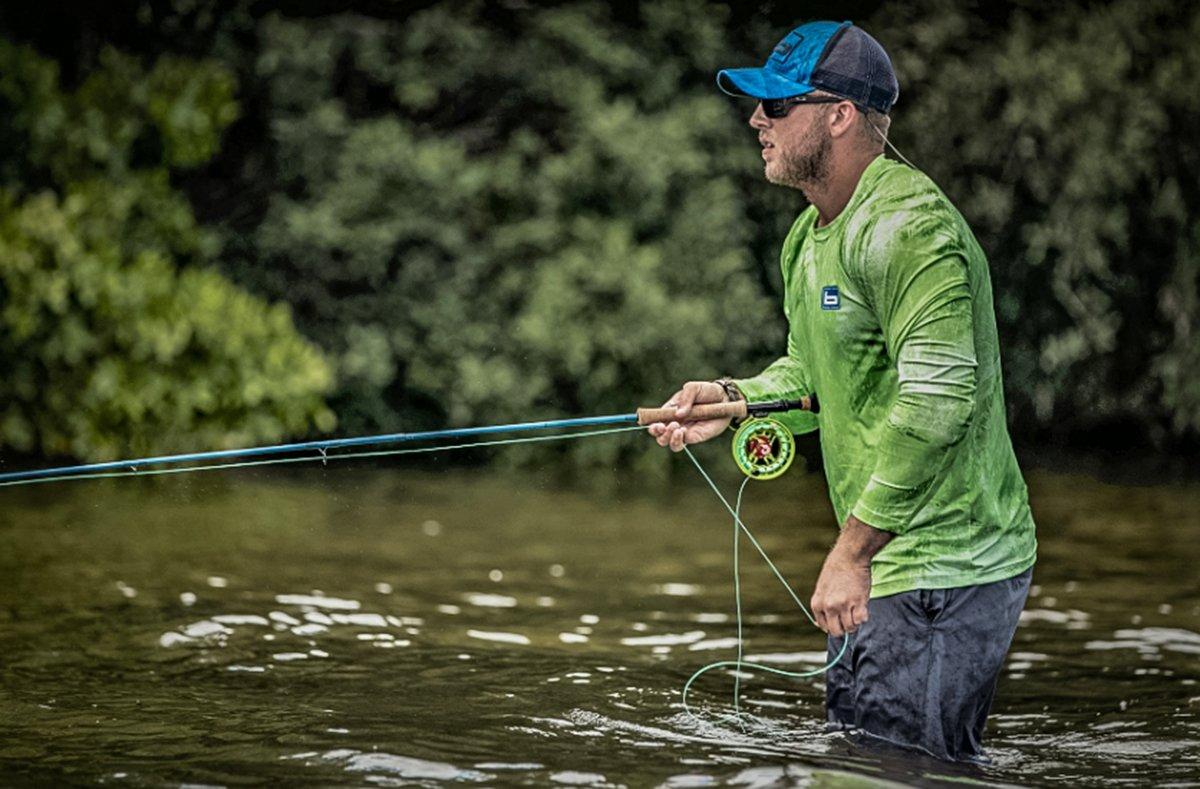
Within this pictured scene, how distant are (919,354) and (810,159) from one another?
60cm

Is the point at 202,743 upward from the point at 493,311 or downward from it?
downward


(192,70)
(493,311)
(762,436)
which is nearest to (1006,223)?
(493,311)

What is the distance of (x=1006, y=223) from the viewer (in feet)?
43.3

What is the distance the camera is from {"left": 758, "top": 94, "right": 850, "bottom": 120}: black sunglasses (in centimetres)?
411

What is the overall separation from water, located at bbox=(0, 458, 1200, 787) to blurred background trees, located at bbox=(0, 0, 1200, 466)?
4.73 ft

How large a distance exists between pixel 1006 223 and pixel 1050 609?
20.0 feet

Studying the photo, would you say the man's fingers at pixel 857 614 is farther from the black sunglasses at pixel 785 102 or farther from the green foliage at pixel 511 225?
the green foliage at pixel 511 225

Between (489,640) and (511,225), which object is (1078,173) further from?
(489,640)

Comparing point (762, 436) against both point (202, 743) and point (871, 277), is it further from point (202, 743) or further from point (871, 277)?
point (202, 743)

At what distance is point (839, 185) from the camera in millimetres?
4141

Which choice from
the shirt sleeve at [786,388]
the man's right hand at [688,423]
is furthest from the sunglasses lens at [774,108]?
the man's right hand at [688,423]

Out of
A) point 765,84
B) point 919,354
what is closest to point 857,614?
point 919,354

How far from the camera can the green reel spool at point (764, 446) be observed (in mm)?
4492

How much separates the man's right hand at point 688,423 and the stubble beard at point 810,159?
0.61m
